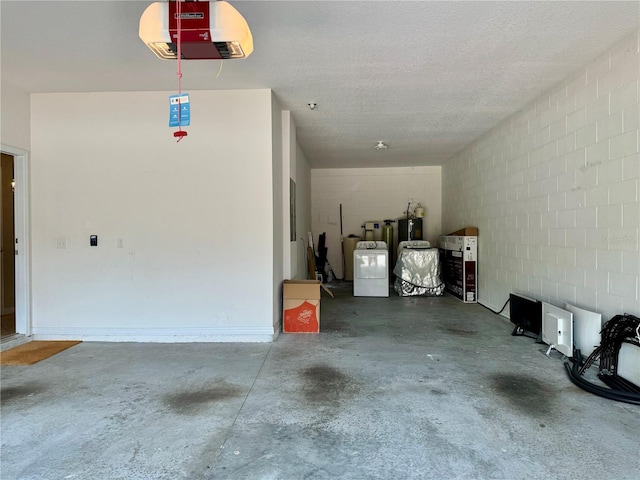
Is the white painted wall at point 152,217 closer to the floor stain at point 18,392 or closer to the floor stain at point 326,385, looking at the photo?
the floor stain at point 326,385

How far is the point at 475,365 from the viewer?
10.5ft

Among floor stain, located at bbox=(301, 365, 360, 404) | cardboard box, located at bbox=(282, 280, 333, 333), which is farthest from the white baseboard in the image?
floor stain, located at bbox=(301, 365, 360, 404)

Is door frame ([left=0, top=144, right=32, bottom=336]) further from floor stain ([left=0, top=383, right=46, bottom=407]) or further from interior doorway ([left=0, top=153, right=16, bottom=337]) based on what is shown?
floor stain ([left=0, top=383, right=46, bottom=407])

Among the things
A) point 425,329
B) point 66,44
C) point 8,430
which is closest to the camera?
point 8,430

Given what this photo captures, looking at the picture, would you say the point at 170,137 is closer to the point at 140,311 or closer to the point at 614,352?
the point at 140,311

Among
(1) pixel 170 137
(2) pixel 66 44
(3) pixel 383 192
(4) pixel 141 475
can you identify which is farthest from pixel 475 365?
(3) pixel 383 192

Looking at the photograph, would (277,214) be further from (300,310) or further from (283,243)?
(300,310)

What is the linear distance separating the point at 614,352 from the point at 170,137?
14.8 ft

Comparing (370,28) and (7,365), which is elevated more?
(370,28)

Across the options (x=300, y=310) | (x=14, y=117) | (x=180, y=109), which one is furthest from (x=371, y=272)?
(x=14, y=117)

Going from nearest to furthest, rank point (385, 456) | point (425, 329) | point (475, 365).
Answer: point (385, 456)
point (475, 365)
point (425, 329)

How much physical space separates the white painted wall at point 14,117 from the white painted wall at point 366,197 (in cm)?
563

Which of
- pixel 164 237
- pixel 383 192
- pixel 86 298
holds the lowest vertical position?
pixel 86 298

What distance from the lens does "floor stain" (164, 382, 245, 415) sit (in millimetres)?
2436
